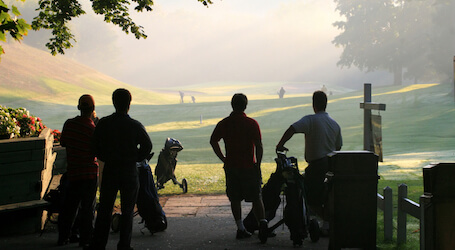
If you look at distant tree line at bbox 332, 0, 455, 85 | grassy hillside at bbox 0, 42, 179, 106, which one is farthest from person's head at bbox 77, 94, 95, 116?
distant tree line at bbox 332, 0, 455, 85

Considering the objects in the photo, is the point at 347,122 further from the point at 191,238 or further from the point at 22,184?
the point at 22,184

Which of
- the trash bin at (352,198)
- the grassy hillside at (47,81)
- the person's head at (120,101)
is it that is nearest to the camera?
the trash bin at (352,198)

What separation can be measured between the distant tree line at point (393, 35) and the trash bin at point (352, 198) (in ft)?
168

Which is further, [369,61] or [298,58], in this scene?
[298,58]

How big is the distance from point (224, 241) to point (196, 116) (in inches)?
1523

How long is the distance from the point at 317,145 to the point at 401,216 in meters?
1.31

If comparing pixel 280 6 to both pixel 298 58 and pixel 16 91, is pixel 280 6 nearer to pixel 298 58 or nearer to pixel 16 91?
pixel 298 58

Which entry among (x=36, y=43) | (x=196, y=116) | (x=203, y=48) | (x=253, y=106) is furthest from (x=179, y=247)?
(x=203, y=48)

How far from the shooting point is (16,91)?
193ft

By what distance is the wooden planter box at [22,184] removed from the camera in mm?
7203

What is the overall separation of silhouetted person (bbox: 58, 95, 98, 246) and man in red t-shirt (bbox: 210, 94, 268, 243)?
1565 millimetres

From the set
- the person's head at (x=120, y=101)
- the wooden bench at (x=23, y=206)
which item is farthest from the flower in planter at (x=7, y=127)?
the person's head at (x=120, y=101)

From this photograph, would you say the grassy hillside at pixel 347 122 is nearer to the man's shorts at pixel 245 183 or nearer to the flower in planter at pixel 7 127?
the man's shorts at pixel 245 183

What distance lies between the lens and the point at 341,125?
38.4 metres
